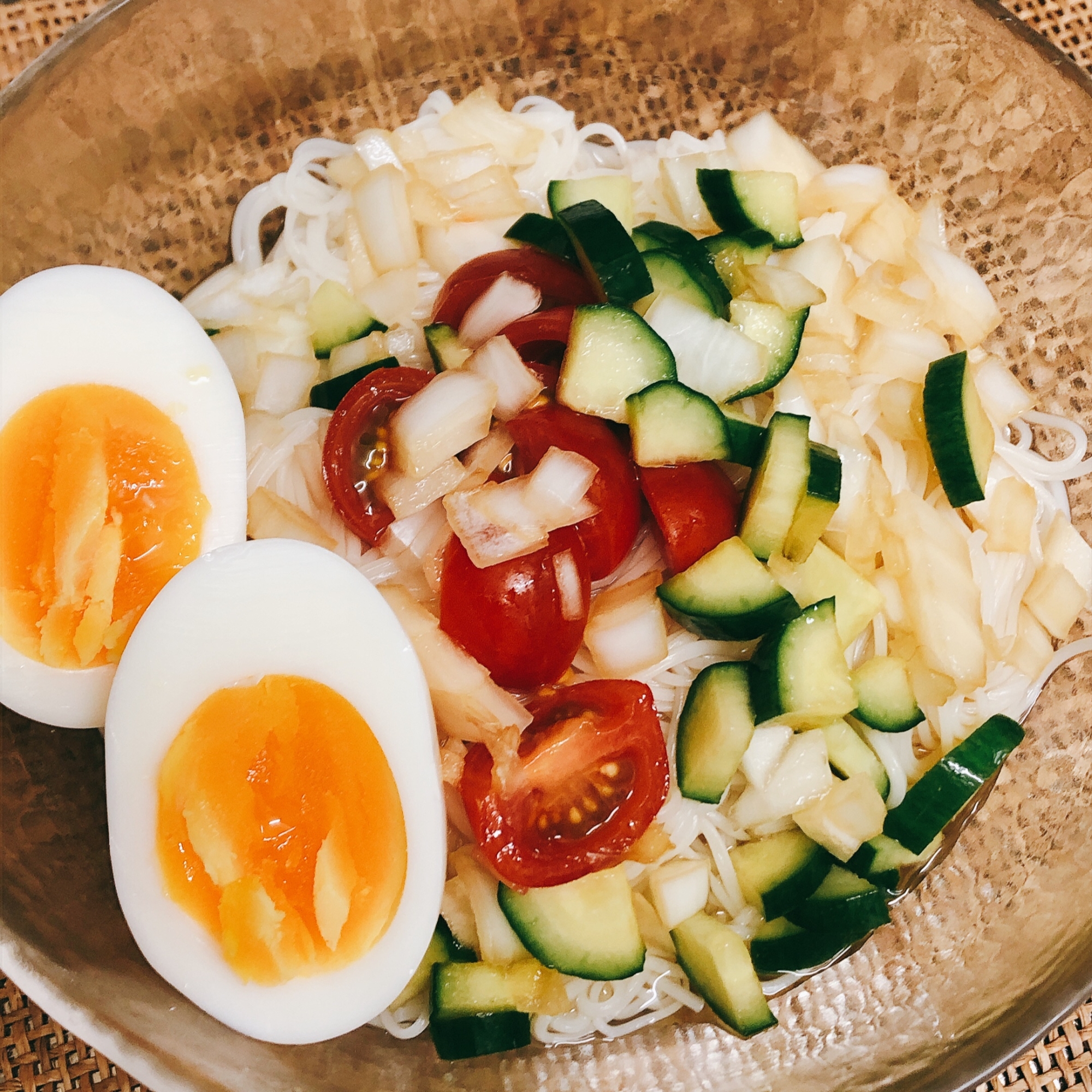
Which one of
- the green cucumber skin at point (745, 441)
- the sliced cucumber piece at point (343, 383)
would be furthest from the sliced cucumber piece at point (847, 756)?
the sliced cucumber piece at point (343, 383)

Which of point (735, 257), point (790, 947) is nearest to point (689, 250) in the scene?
point (735, 257)

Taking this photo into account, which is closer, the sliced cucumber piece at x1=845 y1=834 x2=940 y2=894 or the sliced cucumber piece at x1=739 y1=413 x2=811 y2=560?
the sliced cucumber piece at x1=739 y1=413 x2=811 y2=560

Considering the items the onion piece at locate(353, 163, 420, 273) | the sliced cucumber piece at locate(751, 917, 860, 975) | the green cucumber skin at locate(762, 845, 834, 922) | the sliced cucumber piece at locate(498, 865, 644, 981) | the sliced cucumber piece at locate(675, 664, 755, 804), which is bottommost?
the sliced cucumber piece at locate(751, 917, 860, 975)

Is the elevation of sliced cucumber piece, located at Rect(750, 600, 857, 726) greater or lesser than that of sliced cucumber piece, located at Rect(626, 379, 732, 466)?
lesser

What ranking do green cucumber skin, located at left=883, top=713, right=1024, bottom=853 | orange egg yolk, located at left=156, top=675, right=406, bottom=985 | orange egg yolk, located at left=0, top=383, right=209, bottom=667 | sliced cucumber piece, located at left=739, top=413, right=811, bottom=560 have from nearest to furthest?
orange egg yolk, located at left=156, top=675, right=406, bottom=985 < orange egg yolk, located at left=0, top=383, right=209, bottom=667 < sliced cucumber piece, located at left=739, top=413, right=811, bottom=560 < green cucumber skin, located at left=883, top=713, right=1024, bottom=853

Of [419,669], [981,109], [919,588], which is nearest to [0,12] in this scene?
[419,669]

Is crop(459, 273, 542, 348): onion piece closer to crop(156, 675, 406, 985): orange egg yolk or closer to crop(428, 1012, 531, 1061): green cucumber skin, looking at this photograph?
crop(156, 675, 406, 985): orange egg yolk

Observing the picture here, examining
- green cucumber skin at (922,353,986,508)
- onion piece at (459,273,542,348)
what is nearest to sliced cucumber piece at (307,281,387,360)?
onion piece at (459,273,542,348)

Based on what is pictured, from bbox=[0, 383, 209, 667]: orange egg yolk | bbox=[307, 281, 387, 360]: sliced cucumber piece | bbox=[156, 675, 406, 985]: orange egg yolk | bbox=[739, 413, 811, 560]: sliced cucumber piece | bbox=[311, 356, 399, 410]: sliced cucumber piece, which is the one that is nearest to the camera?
bbox=[156, 675, 406, 985]: orange egg yolk

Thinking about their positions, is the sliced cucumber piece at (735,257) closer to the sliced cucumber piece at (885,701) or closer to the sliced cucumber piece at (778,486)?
the sliced cucumber piece at (778,486)
